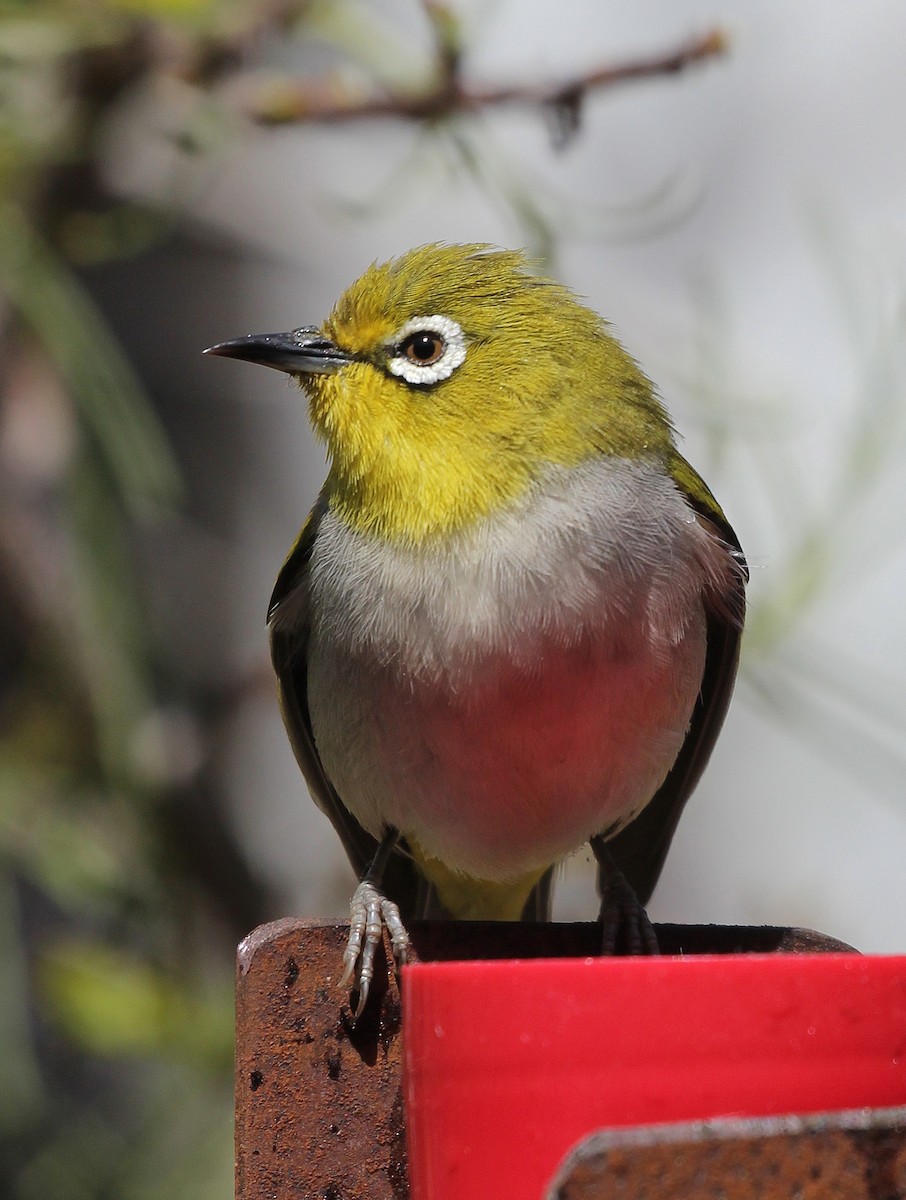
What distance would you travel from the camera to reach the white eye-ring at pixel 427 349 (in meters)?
2.56

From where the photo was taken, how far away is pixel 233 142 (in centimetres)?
313

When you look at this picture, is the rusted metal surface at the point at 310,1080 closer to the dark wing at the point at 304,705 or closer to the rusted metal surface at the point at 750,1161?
the rusted metal surface at the point at 750,1161

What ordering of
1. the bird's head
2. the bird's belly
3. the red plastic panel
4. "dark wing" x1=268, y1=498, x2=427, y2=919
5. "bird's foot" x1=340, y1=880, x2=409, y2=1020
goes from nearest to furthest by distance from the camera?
the red plastic panel < "bird's foot" x1=340, y1=880, x2=409, y2=1020 < the bird's belly < the bird's head < "dark wing" x1=268, y1=498, x2=427, y2=919

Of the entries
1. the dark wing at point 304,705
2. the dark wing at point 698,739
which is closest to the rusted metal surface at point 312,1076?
the dark wing at point 304,705

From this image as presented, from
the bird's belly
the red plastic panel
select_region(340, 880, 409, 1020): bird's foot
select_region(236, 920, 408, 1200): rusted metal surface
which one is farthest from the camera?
the bird's belly

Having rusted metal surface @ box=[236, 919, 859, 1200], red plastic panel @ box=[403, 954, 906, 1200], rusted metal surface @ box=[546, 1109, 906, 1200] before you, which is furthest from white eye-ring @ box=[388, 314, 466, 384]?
rusted metal surface @ box=[546, 1109, 906, 1200]

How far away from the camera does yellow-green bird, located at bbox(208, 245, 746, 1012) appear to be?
2352 mm

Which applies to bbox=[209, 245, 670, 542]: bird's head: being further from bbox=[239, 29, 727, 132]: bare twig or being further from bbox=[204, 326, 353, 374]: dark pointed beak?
bbox=[239, 29, 727, 132]: bare twig

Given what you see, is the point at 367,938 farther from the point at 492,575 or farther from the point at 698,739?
the point at 698,739

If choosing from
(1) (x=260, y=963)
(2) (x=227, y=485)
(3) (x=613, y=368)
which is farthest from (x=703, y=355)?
(2) (x=227, y=485)

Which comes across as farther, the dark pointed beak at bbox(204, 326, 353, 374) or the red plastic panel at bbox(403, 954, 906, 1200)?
the dark pointed beak at bbox(204, 326, 353, 374)

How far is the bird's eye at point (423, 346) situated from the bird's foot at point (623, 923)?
1001 millimetres

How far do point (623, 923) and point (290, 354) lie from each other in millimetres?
1123

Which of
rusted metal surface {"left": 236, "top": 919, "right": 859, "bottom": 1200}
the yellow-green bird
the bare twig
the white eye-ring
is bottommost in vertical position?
rusted metal surface {"left": 236, "top": 919, "right": 859, "bottom": 1200}
